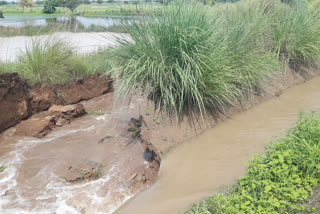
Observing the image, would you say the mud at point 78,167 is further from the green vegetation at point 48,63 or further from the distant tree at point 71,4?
the distant tree at point 71,4

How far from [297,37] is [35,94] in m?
5.77

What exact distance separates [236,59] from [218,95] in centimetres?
84

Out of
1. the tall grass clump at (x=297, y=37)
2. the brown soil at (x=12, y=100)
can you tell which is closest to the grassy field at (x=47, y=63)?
the brown soil at (x=12, y=100)

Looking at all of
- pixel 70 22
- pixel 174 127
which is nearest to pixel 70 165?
pixel 174 127

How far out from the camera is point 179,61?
457 cm

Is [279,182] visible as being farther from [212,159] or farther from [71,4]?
[71,4]

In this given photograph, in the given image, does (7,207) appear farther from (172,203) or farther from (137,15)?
(137,15)

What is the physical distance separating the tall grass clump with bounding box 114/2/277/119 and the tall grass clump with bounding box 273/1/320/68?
7.69ft

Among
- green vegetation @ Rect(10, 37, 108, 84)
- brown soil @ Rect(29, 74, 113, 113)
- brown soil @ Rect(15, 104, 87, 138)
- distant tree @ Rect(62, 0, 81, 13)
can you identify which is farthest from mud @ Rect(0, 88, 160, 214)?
distant tree @ Rect(62, 0, 81, 13)

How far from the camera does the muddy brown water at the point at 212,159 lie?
3.43 meters

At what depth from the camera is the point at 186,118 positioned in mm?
4656

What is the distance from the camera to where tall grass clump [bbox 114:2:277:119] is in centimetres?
438

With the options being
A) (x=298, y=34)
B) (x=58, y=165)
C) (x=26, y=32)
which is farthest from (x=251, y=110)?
(x=26, y=32)

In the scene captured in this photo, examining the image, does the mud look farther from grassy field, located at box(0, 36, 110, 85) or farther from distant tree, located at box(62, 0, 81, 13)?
distant tree, located at box(62, 0, 81, 13)
